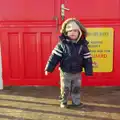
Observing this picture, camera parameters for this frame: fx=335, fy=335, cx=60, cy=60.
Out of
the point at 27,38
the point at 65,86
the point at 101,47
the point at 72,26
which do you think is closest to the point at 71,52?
the point at 72,26

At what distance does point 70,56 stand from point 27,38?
1247 millimetres

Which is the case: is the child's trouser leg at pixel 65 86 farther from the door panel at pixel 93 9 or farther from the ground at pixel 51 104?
the door panel at pixel 93 9

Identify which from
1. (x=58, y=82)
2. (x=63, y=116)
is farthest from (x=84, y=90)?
(x=63, y=116)

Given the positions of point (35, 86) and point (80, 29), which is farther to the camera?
point (35, 86)

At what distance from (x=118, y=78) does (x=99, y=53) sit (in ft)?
1.79

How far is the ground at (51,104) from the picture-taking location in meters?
4.46

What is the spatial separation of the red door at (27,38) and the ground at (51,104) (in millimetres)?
205

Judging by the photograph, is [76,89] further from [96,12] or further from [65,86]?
[96,12]

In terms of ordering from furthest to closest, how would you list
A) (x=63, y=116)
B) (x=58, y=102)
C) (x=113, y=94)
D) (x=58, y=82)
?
(x=58, y=82), (x=113, y=94), (x=58, y=102), (x=63, y=116)

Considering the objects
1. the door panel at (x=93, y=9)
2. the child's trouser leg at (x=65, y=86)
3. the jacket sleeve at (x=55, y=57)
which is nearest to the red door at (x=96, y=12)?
the door panel at (x=93, y=9)

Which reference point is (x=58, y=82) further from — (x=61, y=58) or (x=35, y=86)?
(x=61, y=58)

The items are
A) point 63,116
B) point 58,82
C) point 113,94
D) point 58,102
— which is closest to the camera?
point 63,116

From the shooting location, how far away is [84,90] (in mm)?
5594

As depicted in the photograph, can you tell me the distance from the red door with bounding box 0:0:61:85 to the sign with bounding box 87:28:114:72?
62cm
